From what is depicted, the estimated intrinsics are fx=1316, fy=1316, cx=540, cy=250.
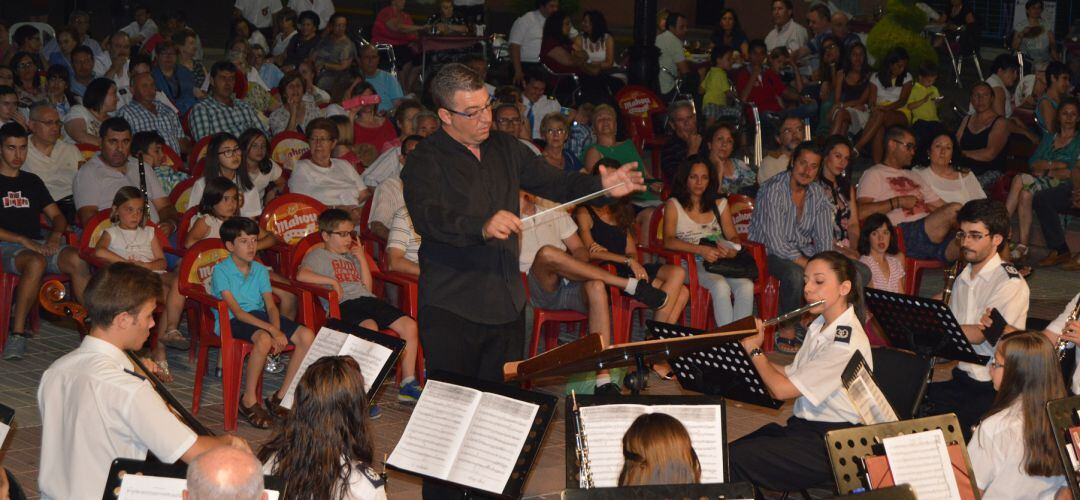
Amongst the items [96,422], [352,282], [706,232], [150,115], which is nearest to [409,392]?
[352,282]

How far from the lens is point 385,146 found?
10820mm

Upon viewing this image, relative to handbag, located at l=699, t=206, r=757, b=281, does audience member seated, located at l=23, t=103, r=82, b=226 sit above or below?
above

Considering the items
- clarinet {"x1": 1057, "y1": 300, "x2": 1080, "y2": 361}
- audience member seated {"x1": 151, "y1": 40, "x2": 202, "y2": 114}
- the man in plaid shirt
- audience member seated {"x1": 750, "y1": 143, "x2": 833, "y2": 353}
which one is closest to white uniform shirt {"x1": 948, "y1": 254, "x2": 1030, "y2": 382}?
clarinet {"x1": 1057, "y1": 300, "x2": 1080, "y2": 361}

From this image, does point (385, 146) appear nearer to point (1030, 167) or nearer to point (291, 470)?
point (1030, 167)

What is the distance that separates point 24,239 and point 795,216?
487 centimetres

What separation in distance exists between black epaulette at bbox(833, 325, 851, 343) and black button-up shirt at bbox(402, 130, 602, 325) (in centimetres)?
128

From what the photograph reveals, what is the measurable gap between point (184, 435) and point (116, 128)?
17.1 feet

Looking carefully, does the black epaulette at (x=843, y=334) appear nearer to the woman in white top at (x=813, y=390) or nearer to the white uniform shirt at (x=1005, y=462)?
the woman in white top at (x=813, y=390)

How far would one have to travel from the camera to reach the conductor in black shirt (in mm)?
4617

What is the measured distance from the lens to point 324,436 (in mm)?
3928

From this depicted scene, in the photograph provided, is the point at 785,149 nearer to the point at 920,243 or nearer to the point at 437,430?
the point at 920,243

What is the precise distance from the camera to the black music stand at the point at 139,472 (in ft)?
11.6

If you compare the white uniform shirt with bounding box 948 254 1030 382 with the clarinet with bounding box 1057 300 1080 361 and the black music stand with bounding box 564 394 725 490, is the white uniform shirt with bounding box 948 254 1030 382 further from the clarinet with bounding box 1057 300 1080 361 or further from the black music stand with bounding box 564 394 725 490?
the black music stand with bounding box 564 394 725 490

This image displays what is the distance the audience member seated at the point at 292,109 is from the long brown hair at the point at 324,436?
24.0ft
